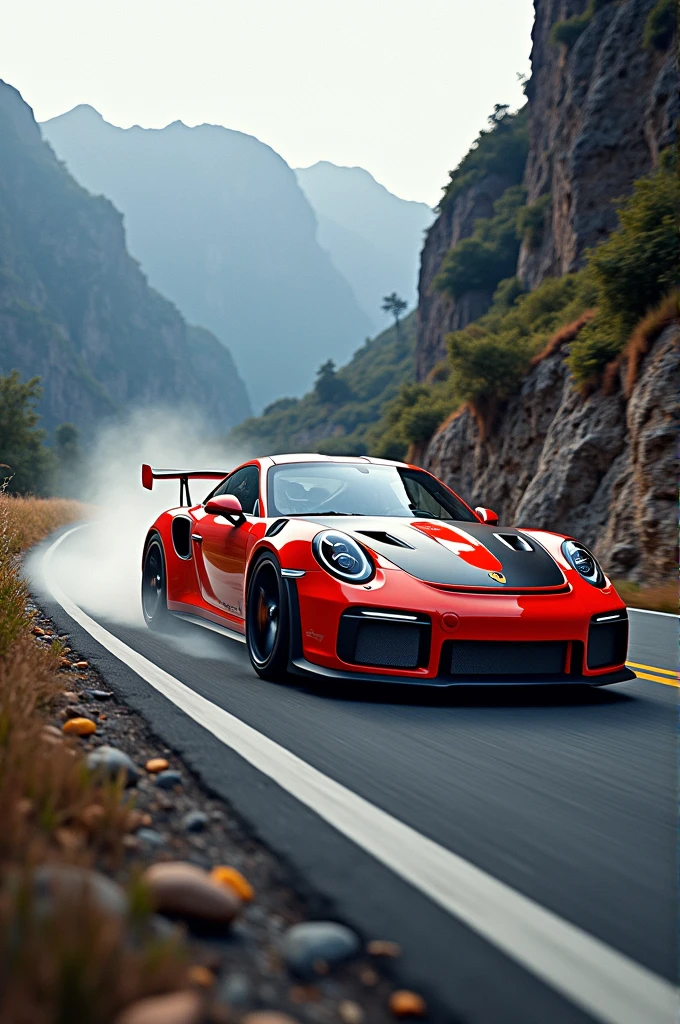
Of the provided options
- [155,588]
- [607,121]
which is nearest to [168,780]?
[155,588]

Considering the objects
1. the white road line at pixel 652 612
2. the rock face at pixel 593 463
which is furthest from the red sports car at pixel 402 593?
the rock face at pixel 593 463

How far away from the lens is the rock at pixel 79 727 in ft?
11.5

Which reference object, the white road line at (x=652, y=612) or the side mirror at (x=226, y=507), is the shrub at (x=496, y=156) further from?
the side mirror at (x=226, y=507)

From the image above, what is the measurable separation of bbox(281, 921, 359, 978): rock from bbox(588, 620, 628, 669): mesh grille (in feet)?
10.0

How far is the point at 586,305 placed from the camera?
28.4m

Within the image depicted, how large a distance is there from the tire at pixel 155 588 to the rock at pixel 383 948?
217 inches

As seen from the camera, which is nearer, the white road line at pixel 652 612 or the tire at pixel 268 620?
the tire at pixel 268 620

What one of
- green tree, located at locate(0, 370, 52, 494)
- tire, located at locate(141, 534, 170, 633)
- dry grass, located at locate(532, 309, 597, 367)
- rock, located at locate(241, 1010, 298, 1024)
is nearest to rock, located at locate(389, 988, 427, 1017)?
rock, located at locate(241, 1010, 298, 1024)

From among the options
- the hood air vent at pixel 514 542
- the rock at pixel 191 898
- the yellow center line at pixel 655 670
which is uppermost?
the hood air vent at pixel 514 542

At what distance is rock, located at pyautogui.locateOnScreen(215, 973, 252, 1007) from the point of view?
5.19 feet

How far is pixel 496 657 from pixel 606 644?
0.69 meters

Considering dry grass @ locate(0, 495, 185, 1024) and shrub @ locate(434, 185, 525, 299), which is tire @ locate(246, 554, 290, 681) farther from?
shrub @ locate(434, 185, 525, 299)

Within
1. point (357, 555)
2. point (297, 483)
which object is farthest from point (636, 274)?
point (357, 555)

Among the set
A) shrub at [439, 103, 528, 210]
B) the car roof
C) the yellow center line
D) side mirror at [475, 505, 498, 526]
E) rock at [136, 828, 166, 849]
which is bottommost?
the yellow center line
